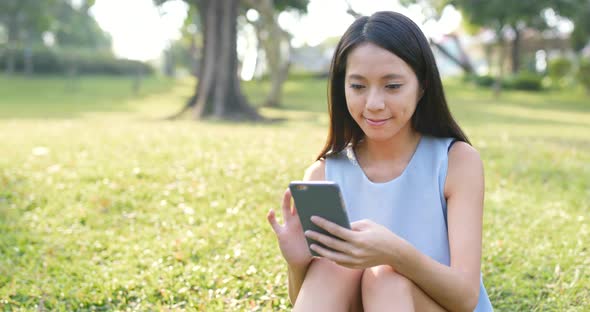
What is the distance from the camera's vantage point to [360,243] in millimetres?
1941

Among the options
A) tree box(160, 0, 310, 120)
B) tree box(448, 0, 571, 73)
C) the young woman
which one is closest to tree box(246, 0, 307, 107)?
tree box(160, 0, 310, 120)

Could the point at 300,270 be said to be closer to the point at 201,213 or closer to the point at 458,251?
the point at 458,251

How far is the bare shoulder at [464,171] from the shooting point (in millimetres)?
2223

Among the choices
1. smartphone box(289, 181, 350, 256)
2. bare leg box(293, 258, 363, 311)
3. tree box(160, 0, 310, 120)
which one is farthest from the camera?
tree box(160, 0, 310, 120)

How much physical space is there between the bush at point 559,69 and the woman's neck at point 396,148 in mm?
28142

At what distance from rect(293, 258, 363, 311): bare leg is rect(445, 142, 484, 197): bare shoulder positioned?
47cm

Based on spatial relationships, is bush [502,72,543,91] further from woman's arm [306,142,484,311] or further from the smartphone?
the smartphone

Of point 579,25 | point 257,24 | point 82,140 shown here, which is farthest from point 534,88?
point 82,140

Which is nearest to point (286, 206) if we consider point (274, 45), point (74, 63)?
point (274, 45)

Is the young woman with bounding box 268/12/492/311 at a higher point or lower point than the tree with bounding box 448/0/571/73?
lower

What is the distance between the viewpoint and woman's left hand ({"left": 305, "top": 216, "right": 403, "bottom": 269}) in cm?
195

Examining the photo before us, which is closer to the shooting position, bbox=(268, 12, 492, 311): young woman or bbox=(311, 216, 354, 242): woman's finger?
bbox=(311, 216, 354, 242): woman's finger

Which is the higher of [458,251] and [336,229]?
[336,229]

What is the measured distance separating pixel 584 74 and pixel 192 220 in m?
24.5
